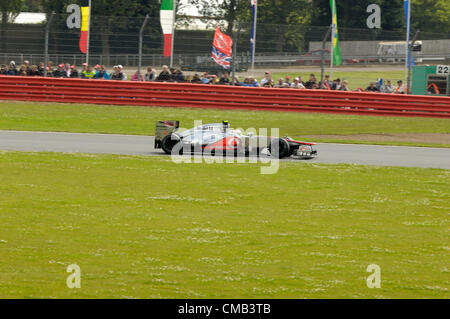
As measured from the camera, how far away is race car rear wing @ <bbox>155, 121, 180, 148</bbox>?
49.5 ft

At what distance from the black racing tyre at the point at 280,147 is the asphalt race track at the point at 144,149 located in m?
0.59

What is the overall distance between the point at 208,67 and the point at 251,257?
2394 centimetres

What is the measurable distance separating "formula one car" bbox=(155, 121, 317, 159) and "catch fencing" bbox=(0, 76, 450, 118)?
30.7 feet

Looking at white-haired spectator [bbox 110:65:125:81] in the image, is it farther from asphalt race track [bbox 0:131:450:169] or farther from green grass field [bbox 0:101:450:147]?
asphalt race track [bbox 0:131:450:169]

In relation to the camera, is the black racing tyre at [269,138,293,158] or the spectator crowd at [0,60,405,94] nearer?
the black racing tyre at [269,138,293,158]

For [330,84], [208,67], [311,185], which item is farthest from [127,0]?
[311,185]

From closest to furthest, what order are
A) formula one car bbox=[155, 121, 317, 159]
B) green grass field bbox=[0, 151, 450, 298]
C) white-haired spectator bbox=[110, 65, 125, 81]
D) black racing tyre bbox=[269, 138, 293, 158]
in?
1. green grass field bbox=[0, 151, 450, 298]
2. formula one car bbox=[155, 121, 317, 159]
3. black racing tyre bbox=[269, 138, 293, 158]
4. white-haired spectator bbox=[110, 65, 125, 81]

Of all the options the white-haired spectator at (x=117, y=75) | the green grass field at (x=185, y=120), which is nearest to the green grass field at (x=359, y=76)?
the green grass field at (x=185, y=120)

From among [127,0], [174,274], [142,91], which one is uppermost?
[127,0]

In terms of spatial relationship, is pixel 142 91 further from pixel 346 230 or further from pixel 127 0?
pixel 127 0

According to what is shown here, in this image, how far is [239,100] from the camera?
24906mm

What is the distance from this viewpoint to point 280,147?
15320 mm

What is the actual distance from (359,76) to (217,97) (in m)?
26.3

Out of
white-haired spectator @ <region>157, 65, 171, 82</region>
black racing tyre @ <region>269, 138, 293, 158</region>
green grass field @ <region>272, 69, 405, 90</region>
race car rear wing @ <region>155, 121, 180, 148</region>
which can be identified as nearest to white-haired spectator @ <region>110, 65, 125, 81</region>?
white-haired spectator @ <region>157, 65, 171, 82</region>
